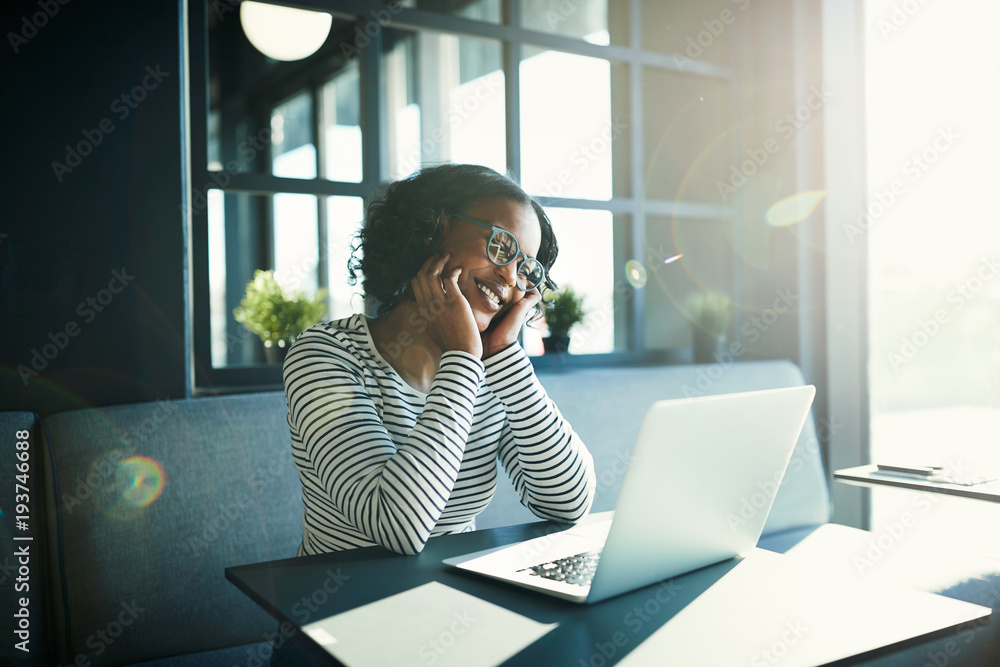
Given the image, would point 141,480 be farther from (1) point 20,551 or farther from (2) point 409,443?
(2) point 409,443

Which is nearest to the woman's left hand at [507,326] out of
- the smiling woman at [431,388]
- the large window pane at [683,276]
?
the smiling woman at [431,388]

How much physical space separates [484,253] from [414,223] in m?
0.17

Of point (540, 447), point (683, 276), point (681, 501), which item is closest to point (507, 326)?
point (540, 447)

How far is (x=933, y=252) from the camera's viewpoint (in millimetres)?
2619

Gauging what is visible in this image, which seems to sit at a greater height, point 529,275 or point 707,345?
point 529,275

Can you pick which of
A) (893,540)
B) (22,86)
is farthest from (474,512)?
(893,540)

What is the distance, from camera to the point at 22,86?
1627 millimetres

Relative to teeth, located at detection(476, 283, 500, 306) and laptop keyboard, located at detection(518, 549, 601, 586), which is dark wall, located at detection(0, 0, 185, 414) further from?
laptop keyboard, located at detection(518, 549, 601, 586)

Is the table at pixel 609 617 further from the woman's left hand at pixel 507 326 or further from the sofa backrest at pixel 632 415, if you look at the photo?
the sofa backrest at pixel 632 415

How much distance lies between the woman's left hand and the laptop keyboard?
484 mm

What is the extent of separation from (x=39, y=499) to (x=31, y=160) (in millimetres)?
742

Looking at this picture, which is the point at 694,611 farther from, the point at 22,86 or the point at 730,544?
the point at 22,86

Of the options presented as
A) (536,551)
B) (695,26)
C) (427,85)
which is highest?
(427,85)

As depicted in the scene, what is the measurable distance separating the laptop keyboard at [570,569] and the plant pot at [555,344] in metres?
1.49
